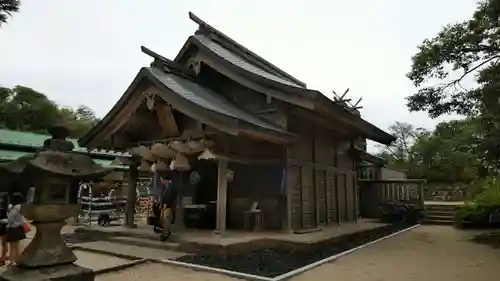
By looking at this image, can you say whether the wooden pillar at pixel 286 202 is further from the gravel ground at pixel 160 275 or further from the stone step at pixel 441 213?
the stone step at pixel 441 213

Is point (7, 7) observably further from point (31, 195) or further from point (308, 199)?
point (308, 199)

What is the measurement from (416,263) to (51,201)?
Answer: 6359 mm

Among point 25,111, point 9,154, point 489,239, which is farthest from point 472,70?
point 25,111

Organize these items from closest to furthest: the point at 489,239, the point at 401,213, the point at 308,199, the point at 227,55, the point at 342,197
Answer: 1. the point at 489,239
2. the point at 308,199
3. the point at 227,55
4. the point at 342,197
5. the point at 401,213

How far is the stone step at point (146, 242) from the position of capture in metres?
8.05

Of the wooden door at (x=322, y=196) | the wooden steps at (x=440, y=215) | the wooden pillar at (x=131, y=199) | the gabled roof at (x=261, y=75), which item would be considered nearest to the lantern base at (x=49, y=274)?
the wooden pillar at (x=131, y=199)

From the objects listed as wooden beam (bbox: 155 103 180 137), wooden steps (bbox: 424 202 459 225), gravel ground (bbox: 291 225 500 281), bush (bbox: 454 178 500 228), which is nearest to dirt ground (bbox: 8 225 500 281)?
gravel ground (bbox: 291 225 500 281)

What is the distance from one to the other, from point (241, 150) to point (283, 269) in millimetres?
4222

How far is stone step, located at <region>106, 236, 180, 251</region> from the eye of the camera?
8047mm

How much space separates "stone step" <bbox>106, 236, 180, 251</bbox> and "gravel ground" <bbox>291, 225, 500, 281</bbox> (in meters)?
3.19

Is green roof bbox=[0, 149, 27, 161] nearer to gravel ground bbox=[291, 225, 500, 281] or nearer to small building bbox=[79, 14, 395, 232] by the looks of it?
small building bbox=[79, 14, 395, 232]

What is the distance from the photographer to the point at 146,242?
28.0ft

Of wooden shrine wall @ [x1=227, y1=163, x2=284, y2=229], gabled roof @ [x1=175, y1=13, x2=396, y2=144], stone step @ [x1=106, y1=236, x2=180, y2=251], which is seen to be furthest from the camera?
wooden shrine wall @ [x1=227, y1=163, x2=284, y2=229]

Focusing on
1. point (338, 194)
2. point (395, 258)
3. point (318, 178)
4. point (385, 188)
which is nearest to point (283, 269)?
point (395, 258)
